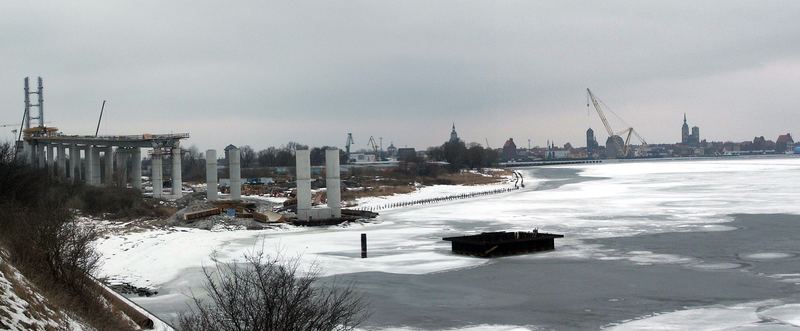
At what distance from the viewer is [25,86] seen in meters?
120

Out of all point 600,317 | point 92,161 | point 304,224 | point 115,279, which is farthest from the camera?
point 92,161

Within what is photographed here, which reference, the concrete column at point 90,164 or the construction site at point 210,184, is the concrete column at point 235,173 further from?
the concrete column at point 90,164

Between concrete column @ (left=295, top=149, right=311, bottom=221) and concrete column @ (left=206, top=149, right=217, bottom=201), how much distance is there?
798 inches

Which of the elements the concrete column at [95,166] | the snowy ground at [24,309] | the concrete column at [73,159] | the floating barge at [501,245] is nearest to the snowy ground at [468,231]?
the floating barge at [501,245]

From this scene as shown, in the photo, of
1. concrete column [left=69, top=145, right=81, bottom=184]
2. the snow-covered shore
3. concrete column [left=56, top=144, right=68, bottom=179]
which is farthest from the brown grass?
the snow-covered shore

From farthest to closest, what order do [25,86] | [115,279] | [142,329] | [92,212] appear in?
1. [25,86]
2. [92,212]
3. [115,279]
4. [142,329]

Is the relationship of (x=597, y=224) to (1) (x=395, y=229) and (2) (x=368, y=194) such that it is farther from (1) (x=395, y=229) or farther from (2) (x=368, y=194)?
(2) (x=368, y=194)

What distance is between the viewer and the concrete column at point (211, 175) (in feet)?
258

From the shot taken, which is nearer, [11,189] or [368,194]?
[11,189]

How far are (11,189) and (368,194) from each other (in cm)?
6018

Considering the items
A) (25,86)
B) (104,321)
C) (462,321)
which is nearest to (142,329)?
(104,321)

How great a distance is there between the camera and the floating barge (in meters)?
A: 37.2

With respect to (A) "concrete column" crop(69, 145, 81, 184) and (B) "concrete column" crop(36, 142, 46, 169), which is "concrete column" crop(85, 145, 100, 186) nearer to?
(A) "concrete column" crop(69, 145, 81, 184)

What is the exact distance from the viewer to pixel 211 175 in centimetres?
7981
